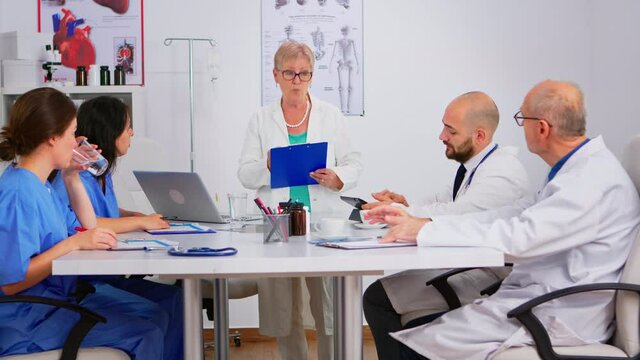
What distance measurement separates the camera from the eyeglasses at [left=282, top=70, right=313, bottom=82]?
11.6ft

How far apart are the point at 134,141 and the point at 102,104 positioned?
1359 millimetres

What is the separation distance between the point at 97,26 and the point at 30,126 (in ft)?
9.02

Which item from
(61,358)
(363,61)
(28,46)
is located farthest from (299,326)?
(28,46)

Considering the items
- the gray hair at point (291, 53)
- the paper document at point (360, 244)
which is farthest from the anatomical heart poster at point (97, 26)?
the paper document at point (360, 244)

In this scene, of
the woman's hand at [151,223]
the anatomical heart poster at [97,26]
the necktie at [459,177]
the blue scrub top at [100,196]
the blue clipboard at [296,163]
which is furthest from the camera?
the anatomical heart poster at [97,26]

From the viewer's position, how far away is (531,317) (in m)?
2.11

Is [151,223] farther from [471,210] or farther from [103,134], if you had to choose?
[471,210]

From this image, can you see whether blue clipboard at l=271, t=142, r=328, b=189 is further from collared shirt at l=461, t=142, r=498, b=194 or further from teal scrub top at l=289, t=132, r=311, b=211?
collared shirt at l=461, t=142, r=498, b=194

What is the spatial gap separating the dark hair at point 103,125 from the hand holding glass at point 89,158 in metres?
0.32

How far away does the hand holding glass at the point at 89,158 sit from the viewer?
8.38 feet

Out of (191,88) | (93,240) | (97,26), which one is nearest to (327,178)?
(93,240)

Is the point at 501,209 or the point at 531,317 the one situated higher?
the point at 501,209

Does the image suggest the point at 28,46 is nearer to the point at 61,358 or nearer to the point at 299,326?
the point at 299,326

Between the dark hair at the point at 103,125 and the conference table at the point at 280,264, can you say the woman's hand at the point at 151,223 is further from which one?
the conference table at the point at 280,264
